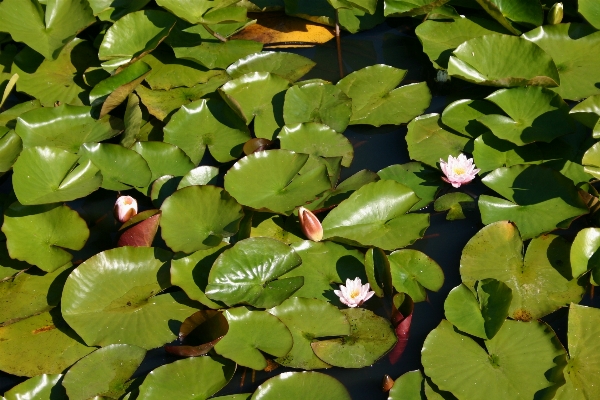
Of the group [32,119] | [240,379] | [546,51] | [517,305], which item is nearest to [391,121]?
[546,51]

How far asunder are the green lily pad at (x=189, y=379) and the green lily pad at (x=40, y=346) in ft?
1.11

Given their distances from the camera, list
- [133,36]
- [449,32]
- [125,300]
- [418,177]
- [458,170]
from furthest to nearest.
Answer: [449,32]
[133,36]
[418,177]
[458,170]
[125,300]

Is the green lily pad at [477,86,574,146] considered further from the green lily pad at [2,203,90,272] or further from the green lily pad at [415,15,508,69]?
the green lily pad at [2,203,90,272]

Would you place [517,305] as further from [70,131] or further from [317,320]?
[70,131]

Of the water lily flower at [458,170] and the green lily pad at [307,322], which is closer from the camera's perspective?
the green lily pad at [307,322]

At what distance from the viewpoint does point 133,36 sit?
10.8 ft

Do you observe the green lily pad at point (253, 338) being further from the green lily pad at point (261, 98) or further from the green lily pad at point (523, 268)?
the green lily pad at point (261, 98)

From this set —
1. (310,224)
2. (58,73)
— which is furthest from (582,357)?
(58,73)

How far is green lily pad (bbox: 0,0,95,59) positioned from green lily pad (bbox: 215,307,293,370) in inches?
77.5

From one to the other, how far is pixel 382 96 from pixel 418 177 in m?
0.58

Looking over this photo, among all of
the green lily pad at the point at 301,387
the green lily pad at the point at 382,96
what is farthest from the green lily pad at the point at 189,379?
the green lily pad at the point at 382,96

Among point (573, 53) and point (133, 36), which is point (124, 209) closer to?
point (133, 36)

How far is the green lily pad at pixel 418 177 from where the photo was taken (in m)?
2.78

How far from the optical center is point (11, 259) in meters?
2.62
